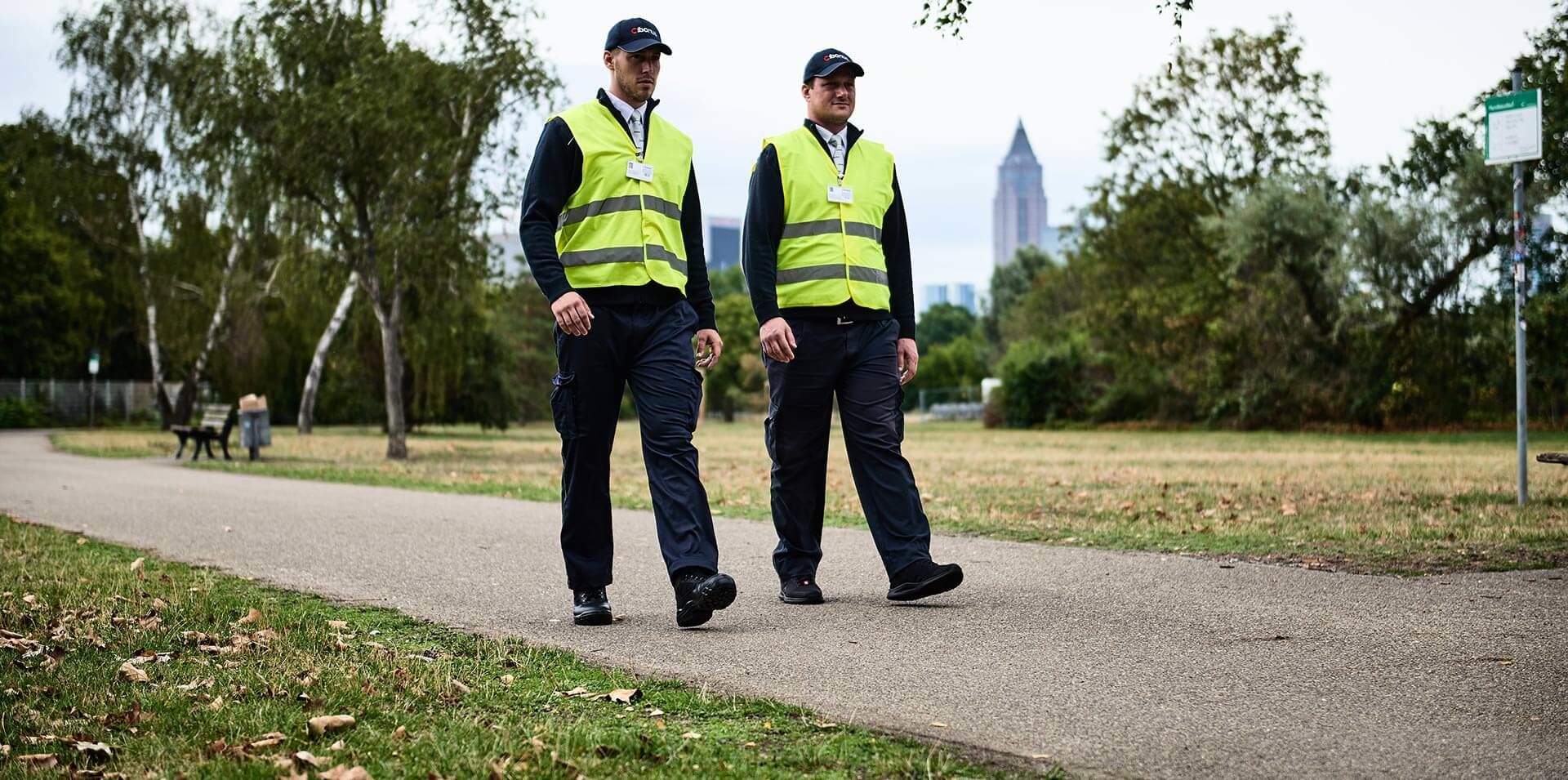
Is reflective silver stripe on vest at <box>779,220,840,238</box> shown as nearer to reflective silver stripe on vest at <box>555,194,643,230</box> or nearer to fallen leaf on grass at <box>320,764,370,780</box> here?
reflective silver stripe on vest at <box>555,194,643,230</box>

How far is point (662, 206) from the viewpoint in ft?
19.1

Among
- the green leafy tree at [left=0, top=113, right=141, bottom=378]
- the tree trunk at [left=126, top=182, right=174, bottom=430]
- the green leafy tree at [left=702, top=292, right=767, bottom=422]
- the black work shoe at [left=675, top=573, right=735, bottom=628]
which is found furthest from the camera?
the green leafy tree at [left=702, top=292, right=767, bottom=422]

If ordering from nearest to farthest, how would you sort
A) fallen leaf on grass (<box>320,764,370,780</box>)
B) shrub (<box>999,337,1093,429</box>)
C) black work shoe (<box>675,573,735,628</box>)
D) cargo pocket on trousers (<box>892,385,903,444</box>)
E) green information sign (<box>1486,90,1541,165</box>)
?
fallen leaf on grass (<box>320,764,370,780</box>), black work shoe (<box>675,573,735,628</box>), cargo pocket on trousers (<box>892,385,903,444</box>), green information sign (<box>1486,90,1541,165</box>), shrub (<box>999,337,1093,429</box>)

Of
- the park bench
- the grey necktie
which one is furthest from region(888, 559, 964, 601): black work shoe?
the park bench

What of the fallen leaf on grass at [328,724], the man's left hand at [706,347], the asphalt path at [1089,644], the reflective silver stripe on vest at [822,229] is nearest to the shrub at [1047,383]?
the asphalt path at [1089,644]

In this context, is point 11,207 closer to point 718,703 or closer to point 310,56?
point 310,56

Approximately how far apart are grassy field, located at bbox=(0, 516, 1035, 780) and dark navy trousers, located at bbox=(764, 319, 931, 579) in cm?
151

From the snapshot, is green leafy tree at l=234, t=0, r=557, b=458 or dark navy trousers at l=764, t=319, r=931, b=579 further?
green leafy tree at l=234, t=0, r=557, b=458

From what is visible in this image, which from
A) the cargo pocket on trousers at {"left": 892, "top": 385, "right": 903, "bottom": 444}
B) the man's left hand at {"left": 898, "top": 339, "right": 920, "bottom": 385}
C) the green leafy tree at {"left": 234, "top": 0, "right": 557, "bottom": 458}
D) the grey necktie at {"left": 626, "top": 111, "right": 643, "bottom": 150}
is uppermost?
the green leafy tree at {"left": 234, "top": 0, "right": 557, "bottom": 458}

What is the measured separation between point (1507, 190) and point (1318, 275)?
5.36 metres

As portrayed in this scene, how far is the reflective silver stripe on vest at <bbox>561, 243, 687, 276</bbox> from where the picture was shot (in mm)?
5672

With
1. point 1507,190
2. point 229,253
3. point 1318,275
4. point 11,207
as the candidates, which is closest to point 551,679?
point 1507,190

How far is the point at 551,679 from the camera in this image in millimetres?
4605

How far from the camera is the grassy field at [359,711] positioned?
11.6 feet
